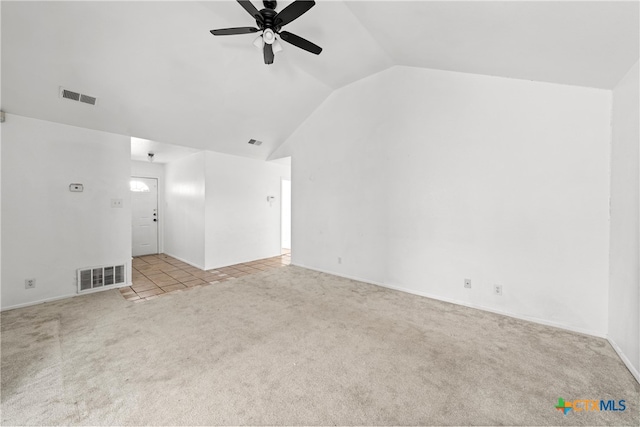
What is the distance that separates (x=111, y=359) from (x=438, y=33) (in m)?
4.49

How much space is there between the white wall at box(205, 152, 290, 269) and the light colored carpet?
224cm

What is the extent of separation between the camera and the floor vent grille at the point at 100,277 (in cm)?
373

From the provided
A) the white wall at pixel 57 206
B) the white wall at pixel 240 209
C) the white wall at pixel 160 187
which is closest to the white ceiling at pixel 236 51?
the white wall at pixel 57 206

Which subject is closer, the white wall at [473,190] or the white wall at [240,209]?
the white wall at [473,190]

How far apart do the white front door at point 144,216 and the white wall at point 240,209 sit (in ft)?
8.96

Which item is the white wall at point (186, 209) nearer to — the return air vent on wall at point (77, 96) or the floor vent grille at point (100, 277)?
the floor vent grille at point (100, 277)

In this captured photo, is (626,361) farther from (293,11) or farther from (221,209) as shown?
(221,209)

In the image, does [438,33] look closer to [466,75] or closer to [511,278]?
[466,75]

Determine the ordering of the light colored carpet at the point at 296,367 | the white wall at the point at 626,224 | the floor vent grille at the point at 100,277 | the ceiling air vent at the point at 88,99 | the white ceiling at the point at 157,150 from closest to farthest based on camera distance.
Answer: the light colored carpet at the point at 296,367, the white wall at the point at 626,224, the ceiling air vent at the point at 88,99, the floor vent grille at the point at 100,277, the white ceiling at the point at 157,150

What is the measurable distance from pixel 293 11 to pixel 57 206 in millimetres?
4161

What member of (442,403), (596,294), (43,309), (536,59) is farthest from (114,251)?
(596,294)

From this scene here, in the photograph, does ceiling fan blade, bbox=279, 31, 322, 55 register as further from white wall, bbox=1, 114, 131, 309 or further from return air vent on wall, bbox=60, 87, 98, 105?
white wall, bbox=1, 114, 131, 309

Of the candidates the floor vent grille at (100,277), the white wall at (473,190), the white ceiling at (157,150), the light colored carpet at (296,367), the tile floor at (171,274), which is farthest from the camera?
the white ceiling at (157,150)

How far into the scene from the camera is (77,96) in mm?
3115
